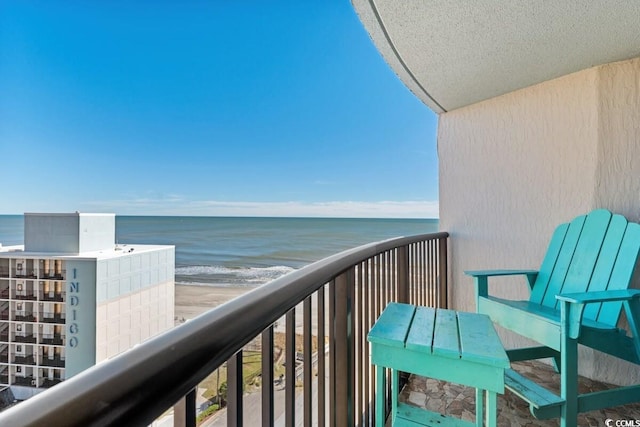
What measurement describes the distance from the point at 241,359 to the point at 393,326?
32.8 inches

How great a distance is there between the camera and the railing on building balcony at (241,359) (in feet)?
0.94

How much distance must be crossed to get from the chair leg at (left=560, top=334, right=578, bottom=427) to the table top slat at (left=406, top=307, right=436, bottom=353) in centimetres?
79

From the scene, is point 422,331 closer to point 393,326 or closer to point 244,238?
point 393,326

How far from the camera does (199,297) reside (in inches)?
461

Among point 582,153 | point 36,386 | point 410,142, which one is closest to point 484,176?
point 582,153

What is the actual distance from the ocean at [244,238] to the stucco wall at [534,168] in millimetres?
9534

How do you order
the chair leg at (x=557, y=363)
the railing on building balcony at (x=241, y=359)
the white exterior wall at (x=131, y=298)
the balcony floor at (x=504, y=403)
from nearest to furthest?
1. the railing on building balcony at (x=241, y=359)
2. the balcony floor at (x=504, y=403)
3. the chair leg at (x=557, y=363)
4. the white exterior wall at (x=131, y=298)

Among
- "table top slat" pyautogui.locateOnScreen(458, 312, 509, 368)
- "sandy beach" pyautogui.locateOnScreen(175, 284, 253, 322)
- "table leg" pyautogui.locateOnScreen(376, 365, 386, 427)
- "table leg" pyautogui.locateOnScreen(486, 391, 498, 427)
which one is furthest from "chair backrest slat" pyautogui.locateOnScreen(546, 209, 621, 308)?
"sandy beach" pyautogui.locateOnScreen(175, 284, 253, 322)

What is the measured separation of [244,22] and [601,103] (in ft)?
42.8

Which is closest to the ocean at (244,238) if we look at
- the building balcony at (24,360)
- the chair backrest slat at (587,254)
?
the building balcony at (24,360)

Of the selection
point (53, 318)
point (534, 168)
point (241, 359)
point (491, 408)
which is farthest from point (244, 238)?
point (241, 359)

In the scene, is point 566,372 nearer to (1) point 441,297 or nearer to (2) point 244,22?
(1) point 441,297

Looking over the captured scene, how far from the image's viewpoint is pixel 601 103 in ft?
7.58

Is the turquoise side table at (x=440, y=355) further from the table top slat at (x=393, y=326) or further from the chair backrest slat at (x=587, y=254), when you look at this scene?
the chair backrest slat at (x=587, y=254)
